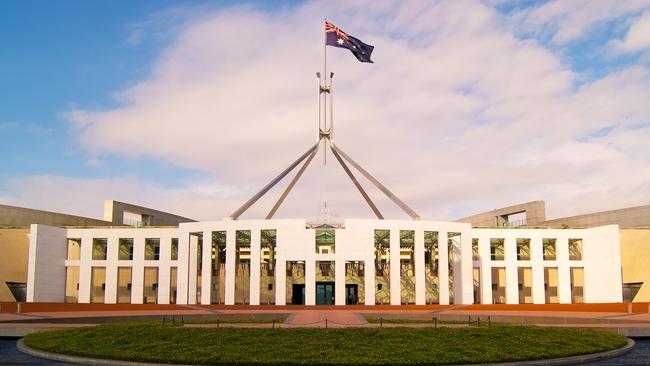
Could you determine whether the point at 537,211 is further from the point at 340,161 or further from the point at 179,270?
the point at 179,270

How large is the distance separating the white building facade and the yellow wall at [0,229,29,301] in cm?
343

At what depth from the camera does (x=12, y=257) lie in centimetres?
4744

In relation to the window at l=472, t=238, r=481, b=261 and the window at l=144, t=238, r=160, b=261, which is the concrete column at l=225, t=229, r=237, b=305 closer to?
the window at l=144, t=238, r=160, b=261

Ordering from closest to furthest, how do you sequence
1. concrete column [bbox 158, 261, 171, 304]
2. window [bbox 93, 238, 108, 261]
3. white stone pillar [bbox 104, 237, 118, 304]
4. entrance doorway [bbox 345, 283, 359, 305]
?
concrete column [bbox 158, 261, 171, 304]
white stone pillar [bbox 104, 237, 118, 304]
window [bbox 93, 238, 108, 261]
entrance doorway [bbox 345, 283, 359, 305]

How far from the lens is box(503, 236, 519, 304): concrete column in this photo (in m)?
44.9

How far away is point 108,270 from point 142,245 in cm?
313

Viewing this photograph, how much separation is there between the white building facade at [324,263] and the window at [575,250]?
0.09 meters

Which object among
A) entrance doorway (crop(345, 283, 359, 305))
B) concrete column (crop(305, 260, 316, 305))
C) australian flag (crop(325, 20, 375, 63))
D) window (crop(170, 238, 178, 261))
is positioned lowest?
entrance doorway (crop(345, 283, 359, 305))

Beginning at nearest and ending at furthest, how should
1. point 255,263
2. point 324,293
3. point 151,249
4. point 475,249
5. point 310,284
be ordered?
point 310,284 → point 255,263 → point 324,293 → point 475,249 → point 151,249

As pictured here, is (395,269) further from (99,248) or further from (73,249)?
(73,249)

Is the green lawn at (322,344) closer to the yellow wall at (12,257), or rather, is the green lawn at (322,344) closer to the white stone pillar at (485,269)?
the white stone pillar at (485,269)

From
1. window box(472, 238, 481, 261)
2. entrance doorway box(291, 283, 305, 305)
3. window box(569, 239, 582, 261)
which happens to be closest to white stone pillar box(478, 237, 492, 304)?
window box(472, 238, 481, 261)

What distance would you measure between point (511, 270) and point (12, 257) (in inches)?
1522

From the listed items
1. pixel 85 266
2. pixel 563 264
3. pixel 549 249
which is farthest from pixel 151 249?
pixel 549 249
